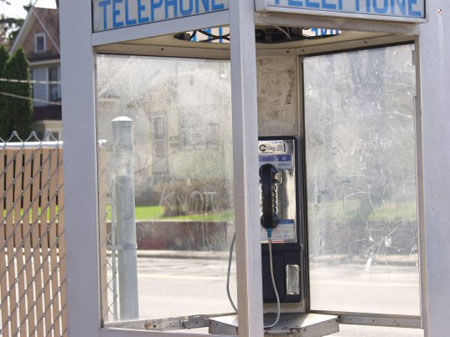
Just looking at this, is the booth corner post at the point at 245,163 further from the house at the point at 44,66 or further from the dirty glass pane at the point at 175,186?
the house at the point at 44,66

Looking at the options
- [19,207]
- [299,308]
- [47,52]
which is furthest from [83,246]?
[47,52]

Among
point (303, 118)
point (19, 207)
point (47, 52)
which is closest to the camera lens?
point (19, 207)

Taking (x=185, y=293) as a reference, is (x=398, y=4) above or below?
above

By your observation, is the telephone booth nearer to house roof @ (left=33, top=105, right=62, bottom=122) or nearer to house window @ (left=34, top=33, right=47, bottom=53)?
house roof @ (left=33, top=105, right=62, bottom=122)

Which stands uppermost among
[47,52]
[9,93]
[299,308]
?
[47,52]

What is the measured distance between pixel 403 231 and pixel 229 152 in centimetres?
102

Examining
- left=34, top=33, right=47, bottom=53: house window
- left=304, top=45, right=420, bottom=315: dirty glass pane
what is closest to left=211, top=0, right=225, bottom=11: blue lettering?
left=304, top=45, right=420, bottom=315: dirty glass pane

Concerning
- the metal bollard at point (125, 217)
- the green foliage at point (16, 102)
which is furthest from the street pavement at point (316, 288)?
the green foliage at point (16, 102)

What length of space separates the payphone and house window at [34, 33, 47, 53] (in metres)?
33.6

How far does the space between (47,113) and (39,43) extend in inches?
193

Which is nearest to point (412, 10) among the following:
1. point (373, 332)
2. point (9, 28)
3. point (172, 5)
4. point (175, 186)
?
point (172, 5)

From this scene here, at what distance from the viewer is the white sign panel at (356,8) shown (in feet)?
10.3

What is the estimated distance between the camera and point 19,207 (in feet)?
14.4

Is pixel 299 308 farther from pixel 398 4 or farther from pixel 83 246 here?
pixel 398 4
